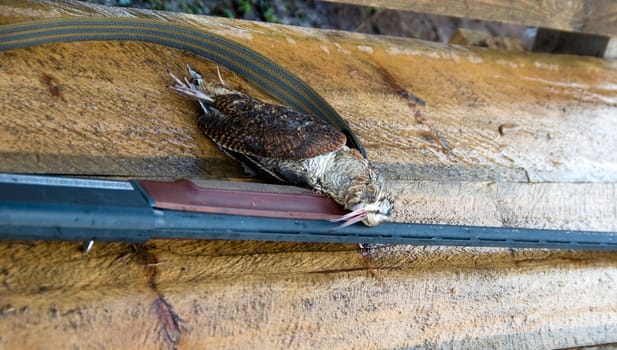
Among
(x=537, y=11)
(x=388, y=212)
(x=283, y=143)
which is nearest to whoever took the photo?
(x=388, y=212)

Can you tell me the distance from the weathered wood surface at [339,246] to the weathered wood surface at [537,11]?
0.20m

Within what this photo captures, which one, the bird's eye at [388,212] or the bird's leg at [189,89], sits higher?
the bird's leg at [189,89]

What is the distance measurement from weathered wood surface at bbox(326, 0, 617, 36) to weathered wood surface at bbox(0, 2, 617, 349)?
202 millimetres

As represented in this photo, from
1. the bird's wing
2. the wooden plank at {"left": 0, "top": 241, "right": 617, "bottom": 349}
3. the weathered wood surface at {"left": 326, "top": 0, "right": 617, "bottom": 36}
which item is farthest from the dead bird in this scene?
the weathered wood surface at {"left": 326, "top": 0, "right": 617, "bottom": 36}

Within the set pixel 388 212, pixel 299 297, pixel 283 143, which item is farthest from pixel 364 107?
pixel 299 297

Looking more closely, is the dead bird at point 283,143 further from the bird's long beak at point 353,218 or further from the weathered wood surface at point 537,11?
the weathered wood surface at point 537,11

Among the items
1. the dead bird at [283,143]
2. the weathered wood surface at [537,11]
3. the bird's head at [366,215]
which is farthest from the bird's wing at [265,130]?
the weathered wood surface at [537,11]

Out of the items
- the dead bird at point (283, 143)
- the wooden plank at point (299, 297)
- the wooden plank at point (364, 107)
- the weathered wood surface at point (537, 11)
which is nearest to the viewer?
the wooden plank at point (299, 297)

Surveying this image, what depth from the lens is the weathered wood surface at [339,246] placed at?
1.44m

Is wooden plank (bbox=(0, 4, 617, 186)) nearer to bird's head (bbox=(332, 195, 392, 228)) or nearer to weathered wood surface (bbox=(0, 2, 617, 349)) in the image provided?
weathered wood surface (bbox=(0, 2, 617, 349))

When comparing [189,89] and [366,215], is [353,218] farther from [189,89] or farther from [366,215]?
[189,89]

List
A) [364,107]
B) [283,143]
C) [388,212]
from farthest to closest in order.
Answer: [364,107] → [283,143] → [388,212]

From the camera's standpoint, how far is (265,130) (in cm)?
190

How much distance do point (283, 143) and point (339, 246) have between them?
369mm
